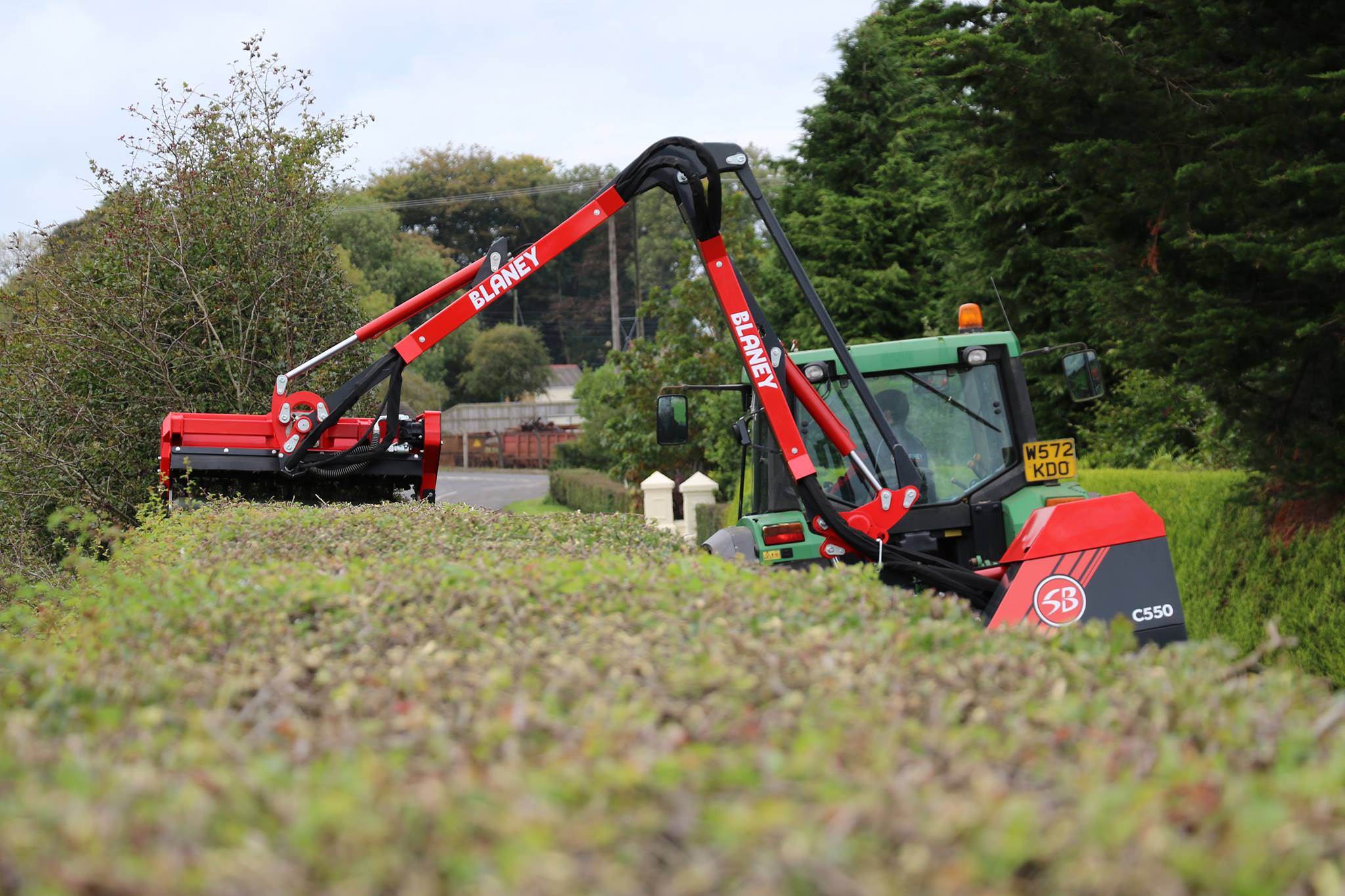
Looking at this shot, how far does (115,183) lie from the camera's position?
52.0ft

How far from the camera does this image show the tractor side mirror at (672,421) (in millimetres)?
8383

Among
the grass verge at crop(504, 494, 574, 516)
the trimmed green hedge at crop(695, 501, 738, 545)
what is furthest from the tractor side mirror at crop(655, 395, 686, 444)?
the grass verge at crop(504, 494, 574, 516)

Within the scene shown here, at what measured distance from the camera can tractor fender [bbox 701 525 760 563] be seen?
25.4 feet

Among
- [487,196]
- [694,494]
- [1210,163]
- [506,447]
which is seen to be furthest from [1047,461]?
[487,196]

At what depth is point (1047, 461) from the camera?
Result: 7.70 metres

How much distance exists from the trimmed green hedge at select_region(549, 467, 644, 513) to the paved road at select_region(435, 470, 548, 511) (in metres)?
1.66

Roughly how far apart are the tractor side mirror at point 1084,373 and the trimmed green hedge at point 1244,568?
208 cm

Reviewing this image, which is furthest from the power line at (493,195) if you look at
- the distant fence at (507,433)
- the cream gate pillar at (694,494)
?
the cream gate pillar at (694,494)

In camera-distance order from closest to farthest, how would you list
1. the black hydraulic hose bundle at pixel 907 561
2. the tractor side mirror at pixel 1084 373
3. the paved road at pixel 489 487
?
the black hydraulic hose bundle at pixel 907 561 → the tractor side mirror at pixel 1084 373 → the paved road at pixel 489 487

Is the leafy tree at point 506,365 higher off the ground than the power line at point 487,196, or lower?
lower

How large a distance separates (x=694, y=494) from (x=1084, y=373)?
14095 mm

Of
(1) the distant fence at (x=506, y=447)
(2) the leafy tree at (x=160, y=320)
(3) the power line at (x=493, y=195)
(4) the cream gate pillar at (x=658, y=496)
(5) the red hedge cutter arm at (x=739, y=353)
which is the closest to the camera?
(5) the red hedge cutter arm at (x=739, y=353)

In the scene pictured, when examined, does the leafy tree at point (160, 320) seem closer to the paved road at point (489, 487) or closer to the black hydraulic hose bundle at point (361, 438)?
the black hydraulic hose bundle at point (361, 438)

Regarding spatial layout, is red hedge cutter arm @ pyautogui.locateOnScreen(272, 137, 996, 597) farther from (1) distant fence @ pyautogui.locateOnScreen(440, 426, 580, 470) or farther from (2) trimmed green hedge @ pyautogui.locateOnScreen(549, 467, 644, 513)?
(1) distant fence @ pyautogui.locateOnScreen(440, 426, 580, 470)
